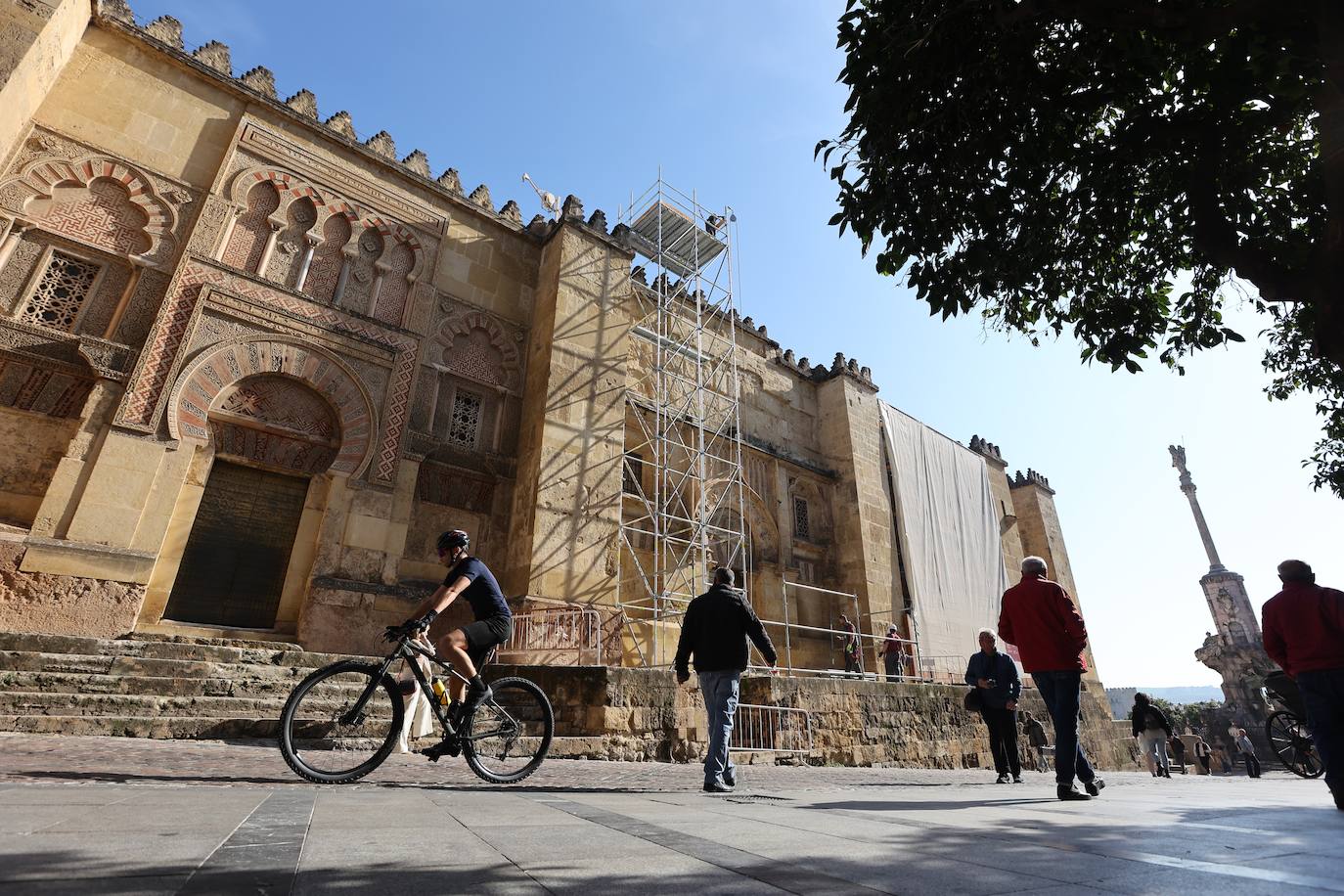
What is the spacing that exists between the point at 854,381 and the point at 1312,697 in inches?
622

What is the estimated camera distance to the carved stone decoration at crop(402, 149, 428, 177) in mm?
12391

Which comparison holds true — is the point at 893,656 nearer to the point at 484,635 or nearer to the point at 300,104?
the point at 484,635

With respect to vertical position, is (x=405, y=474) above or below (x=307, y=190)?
below

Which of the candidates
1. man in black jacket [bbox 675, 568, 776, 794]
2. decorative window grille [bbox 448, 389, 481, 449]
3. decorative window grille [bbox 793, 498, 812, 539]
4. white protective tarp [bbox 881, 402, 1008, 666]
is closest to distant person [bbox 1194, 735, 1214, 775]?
white protective tarp [bbox 881, 402, 1008, 666]

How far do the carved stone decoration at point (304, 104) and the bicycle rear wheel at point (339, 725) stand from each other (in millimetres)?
9942

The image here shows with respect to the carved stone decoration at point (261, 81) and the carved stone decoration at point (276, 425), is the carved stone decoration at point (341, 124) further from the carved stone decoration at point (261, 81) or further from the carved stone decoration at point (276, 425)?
the carved stone decoration at point (276, 425)

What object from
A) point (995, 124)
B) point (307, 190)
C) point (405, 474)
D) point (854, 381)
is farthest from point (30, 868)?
point (854, 381)

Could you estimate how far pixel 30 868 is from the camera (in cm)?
135

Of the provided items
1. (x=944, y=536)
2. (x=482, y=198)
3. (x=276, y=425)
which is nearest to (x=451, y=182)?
(x=482, y=198)

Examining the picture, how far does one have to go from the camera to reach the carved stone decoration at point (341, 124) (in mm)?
11633

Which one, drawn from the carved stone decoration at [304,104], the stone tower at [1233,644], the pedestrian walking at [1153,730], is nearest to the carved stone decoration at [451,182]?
the carved stone decoration at [304,104]

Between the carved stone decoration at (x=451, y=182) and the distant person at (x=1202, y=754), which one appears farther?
the distant person at (x=1202, y=754)

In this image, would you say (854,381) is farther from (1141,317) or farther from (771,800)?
(771,800)

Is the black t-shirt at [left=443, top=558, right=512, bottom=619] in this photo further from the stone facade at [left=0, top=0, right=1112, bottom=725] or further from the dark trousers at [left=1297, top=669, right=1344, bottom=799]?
the stone facade at [left=0, top=0, right=1112, bottom=725]
